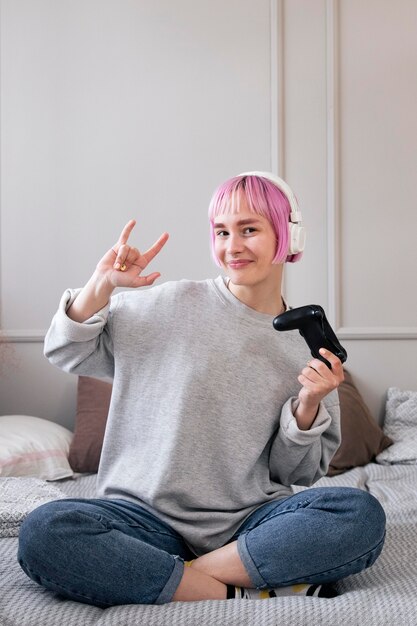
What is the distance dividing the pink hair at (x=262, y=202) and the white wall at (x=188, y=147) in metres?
1.41

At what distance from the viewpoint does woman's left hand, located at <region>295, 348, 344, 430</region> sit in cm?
133

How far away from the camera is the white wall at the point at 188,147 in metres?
2.89

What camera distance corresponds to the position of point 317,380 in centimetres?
133

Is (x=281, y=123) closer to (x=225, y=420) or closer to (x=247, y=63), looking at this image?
(x=247, y=63)

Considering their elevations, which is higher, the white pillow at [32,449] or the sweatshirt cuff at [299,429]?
the sweatshirt cuff at [299,429]

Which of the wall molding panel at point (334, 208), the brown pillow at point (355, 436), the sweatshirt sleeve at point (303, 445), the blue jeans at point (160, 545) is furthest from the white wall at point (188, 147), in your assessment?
the blue jeans at point (160, 545)

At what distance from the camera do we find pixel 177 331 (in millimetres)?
1450

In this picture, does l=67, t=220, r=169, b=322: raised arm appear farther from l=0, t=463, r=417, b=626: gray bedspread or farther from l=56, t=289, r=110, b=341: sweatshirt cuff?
l=0, t=463, r=417, b=626: gray bedspread

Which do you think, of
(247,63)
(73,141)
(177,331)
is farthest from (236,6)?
(177,331)

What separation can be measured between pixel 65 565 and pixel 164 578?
16 centimetres

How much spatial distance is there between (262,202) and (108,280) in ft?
1.08

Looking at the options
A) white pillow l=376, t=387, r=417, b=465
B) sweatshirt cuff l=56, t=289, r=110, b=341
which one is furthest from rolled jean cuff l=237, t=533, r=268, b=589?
white pillow l=376, t=387, r=417, b=465

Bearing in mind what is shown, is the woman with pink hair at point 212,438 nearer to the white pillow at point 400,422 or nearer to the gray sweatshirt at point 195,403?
the gray sweatshirt at point 195,403

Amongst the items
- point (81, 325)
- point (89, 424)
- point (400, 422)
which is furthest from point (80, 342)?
point (400, 422)
